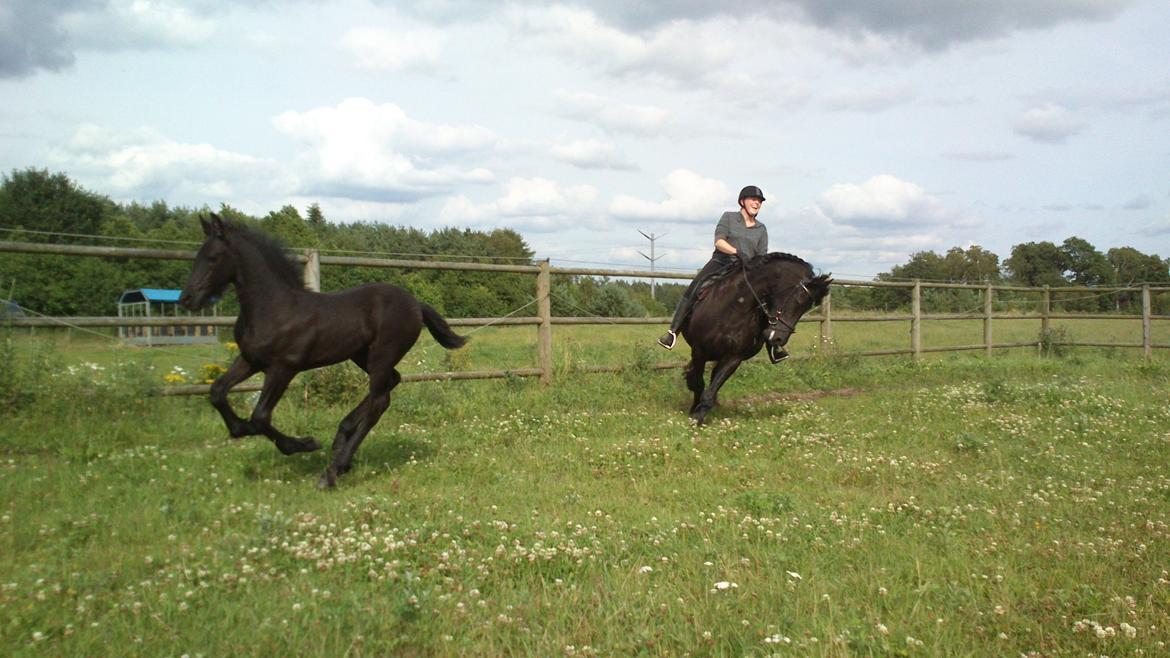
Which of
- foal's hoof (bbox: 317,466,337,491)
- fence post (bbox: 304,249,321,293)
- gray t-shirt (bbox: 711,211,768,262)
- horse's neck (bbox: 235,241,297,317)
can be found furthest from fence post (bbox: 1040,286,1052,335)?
horse's neck (bbox: 235,241,297,317)

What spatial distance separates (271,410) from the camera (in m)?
5.76

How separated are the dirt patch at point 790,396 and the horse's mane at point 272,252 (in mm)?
6368

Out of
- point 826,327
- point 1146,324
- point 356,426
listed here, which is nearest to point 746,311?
point 356,426

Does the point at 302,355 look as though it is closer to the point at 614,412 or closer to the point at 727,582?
the point at 727,582

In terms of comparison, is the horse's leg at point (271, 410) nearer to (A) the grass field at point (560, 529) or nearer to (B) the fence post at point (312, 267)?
(A) the grass field at point (560, 529)

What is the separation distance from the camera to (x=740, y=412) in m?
9.88

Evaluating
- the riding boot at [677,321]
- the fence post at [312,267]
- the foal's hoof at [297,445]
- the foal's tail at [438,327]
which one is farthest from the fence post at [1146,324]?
the foal's hoof at [297,445]

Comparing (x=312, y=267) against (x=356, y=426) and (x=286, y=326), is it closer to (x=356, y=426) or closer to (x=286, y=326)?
(x=286, y=326)

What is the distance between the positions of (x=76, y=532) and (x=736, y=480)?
451 centimetres

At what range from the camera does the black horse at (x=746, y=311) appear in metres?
8.83

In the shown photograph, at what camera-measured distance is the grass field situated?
11.2ft

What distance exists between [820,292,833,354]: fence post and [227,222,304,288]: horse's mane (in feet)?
34.9

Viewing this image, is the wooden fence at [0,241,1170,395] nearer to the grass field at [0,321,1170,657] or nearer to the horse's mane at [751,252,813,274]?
the grass field at [0,321,1170,657]

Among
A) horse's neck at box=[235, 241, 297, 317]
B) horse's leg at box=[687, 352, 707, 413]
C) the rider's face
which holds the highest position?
the rider's face
